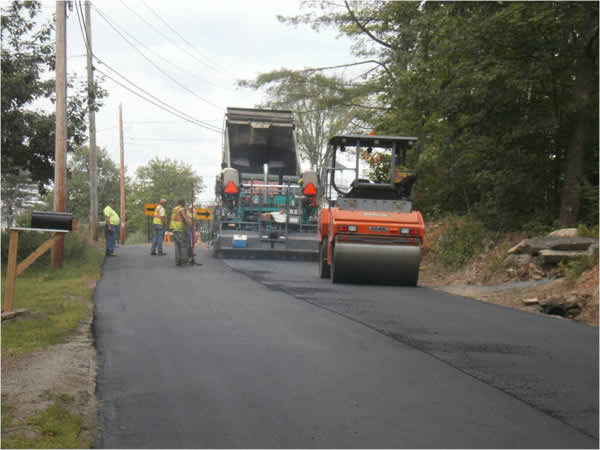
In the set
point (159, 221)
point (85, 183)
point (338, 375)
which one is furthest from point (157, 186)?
point (338, 375)

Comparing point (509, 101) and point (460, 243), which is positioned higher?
point (509, 101)

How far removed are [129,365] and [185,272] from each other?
8998mm

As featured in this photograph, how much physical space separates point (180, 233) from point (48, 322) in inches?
360

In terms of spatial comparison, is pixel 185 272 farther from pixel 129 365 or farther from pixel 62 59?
pixel 129 365

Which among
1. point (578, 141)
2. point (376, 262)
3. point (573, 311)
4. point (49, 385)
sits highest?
point (578, 141)

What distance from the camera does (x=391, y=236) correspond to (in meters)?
12.8

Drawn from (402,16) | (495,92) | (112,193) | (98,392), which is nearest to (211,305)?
(98,392)

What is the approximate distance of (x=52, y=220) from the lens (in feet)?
27.0

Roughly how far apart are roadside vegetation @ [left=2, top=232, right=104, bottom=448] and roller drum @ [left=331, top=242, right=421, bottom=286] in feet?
14.6

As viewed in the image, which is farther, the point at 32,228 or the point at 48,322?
the point at 32,228

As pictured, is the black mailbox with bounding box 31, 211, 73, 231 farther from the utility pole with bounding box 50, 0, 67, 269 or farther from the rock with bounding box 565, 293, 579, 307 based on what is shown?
the utility pole with bounding box 50, 0, 67, 269

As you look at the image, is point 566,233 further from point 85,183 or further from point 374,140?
point 85,183

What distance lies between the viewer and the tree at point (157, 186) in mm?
86562

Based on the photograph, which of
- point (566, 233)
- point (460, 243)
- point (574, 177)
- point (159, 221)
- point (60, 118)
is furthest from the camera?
point (159, 221)
